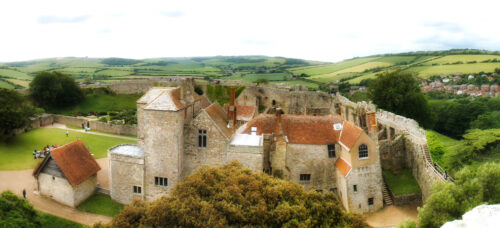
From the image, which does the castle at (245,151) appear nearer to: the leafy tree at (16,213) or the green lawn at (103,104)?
the leafy tree at (16,213)

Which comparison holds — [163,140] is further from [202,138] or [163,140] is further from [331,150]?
[331,150]

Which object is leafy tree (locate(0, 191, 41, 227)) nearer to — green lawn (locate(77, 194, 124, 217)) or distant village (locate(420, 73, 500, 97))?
green lawn (locate(77, 194, 124, 217))

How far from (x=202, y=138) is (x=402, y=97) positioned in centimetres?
3136

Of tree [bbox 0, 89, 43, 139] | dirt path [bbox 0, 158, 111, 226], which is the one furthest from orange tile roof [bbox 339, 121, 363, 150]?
tree [bbox 0, 89, 43, 139]

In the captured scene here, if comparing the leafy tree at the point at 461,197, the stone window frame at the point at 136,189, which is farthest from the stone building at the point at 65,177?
the leafy tree at the point at 461,197

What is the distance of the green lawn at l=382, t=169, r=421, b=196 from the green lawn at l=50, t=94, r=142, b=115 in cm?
5247

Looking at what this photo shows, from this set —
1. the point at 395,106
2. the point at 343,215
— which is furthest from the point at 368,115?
the point at 395,106

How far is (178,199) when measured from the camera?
50.0 feet

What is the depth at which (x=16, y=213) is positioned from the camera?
18.5m

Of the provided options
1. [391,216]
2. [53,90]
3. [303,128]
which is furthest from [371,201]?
[53,90]

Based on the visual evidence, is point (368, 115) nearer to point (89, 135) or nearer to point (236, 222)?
point (236, 222)

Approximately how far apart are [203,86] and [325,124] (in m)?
38.7

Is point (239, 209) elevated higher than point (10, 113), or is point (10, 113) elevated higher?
point (10, 113)

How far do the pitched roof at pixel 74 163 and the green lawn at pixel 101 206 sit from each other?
2.13 m
